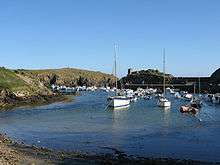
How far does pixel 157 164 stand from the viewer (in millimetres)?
32062

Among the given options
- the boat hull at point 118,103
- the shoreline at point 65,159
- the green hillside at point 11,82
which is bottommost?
Answer: the shoreline at point 65,159

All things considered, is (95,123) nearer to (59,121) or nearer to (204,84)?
(59,121)

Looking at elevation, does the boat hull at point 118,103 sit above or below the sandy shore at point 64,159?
above

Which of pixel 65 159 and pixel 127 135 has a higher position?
pixel 127 135

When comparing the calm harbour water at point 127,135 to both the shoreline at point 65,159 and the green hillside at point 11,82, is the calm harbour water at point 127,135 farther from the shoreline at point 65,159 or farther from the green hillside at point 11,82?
the green hillside at point 11,82

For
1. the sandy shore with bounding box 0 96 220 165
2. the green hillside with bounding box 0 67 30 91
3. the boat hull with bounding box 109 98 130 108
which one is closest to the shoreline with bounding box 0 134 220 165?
the sandy shore with bounding box 0 96 220 165

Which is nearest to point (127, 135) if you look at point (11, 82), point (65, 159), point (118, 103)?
point (65, 159)

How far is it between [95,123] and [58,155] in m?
30.1

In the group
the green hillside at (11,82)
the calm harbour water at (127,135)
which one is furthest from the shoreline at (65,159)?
the green hillside at (11,82)

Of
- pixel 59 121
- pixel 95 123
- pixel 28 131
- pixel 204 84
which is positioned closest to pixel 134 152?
pixel 28 131

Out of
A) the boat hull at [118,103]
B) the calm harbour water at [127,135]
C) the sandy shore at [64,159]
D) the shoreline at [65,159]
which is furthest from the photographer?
the boat hull at [118,103]

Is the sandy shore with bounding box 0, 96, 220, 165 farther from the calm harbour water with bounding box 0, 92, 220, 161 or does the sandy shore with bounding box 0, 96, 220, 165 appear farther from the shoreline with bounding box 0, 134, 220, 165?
the calm harbour water with bounding box 0, 92, 220, 161

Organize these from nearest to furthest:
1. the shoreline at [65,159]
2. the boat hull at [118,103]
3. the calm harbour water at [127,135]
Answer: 1. the shoreline at [65,159]
2. the calm harbour water at [127,135]
3. the boat hull at [118,103]

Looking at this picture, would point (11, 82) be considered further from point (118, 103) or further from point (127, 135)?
point (127, 135)
